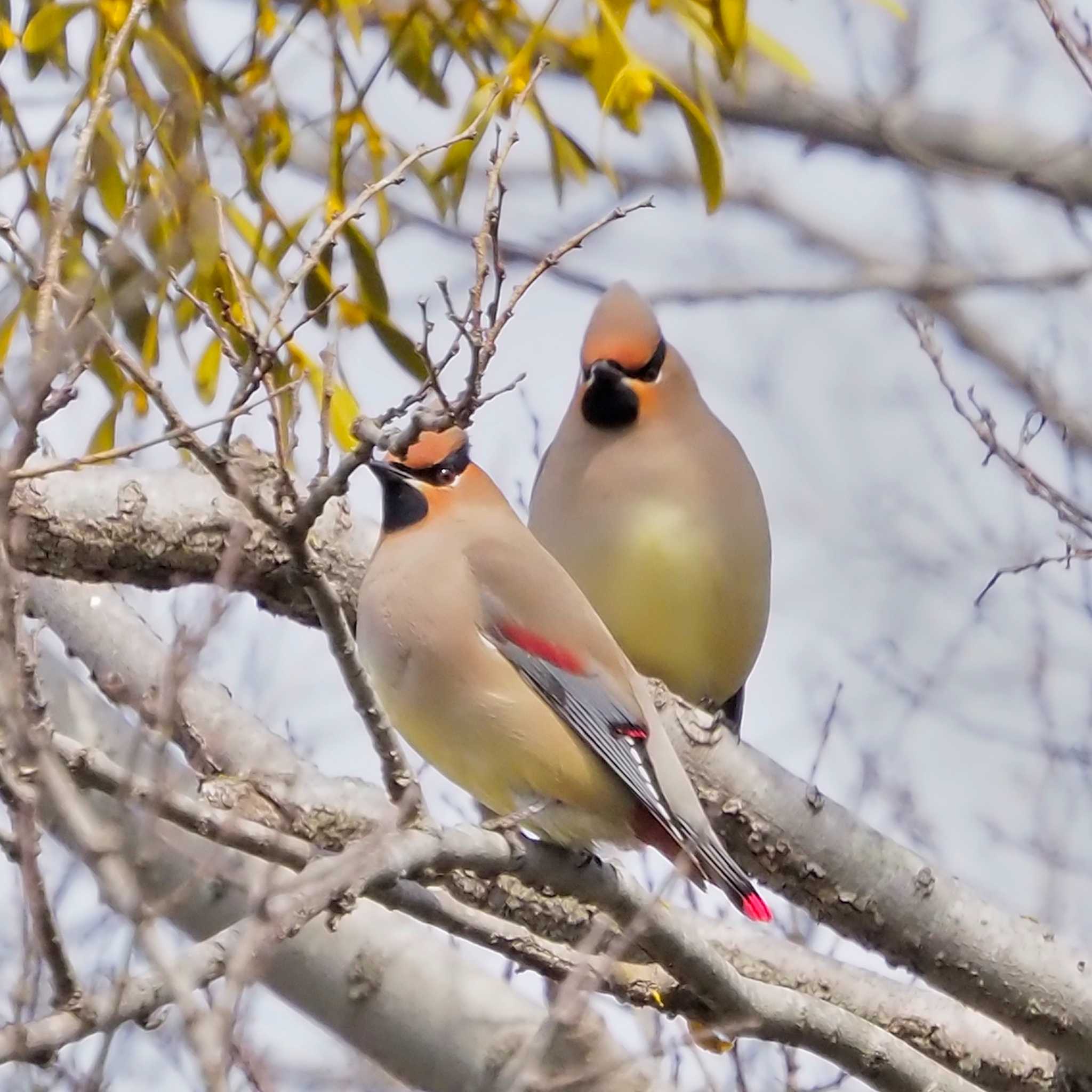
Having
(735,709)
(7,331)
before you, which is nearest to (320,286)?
(7,331)

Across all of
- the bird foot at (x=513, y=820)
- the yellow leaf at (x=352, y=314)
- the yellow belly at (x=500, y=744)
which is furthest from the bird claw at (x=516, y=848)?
the yellow leaf at (x=352, y=314)

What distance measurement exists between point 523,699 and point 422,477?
57 cm

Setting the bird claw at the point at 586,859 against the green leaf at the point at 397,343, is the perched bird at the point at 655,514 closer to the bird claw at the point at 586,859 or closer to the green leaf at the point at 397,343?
the green leaf at the point at 397,343

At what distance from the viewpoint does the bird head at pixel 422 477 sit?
10.8 ft

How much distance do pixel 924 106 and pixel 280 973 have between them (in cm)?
352

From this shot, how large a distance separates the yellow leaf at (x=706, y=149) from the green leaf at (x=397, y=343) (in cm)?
49

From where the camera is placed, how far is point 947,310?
655 centimetres

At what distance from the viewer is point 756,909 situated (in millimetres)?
2807

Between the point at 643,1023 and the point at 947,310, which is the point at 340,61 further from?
the point at 947,310

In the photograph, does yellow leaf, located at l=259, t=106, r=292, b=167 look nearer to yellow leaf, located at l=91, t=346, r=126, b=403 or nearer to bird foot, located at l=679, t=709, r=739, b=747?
yellow leaf, located at l=91, t=346, r=126, b=403

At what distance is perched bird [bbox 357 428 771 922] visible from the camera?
2896 millimetres

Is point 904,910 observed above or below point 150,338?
below

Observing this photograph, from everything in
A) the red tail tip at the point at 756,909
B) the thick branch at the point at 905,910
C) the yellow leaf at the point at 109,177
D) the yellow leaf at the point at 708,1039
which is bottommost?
the yellow leaf at the point at 708,1039

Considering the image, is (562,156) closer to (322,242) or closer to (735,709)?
(322,242)
